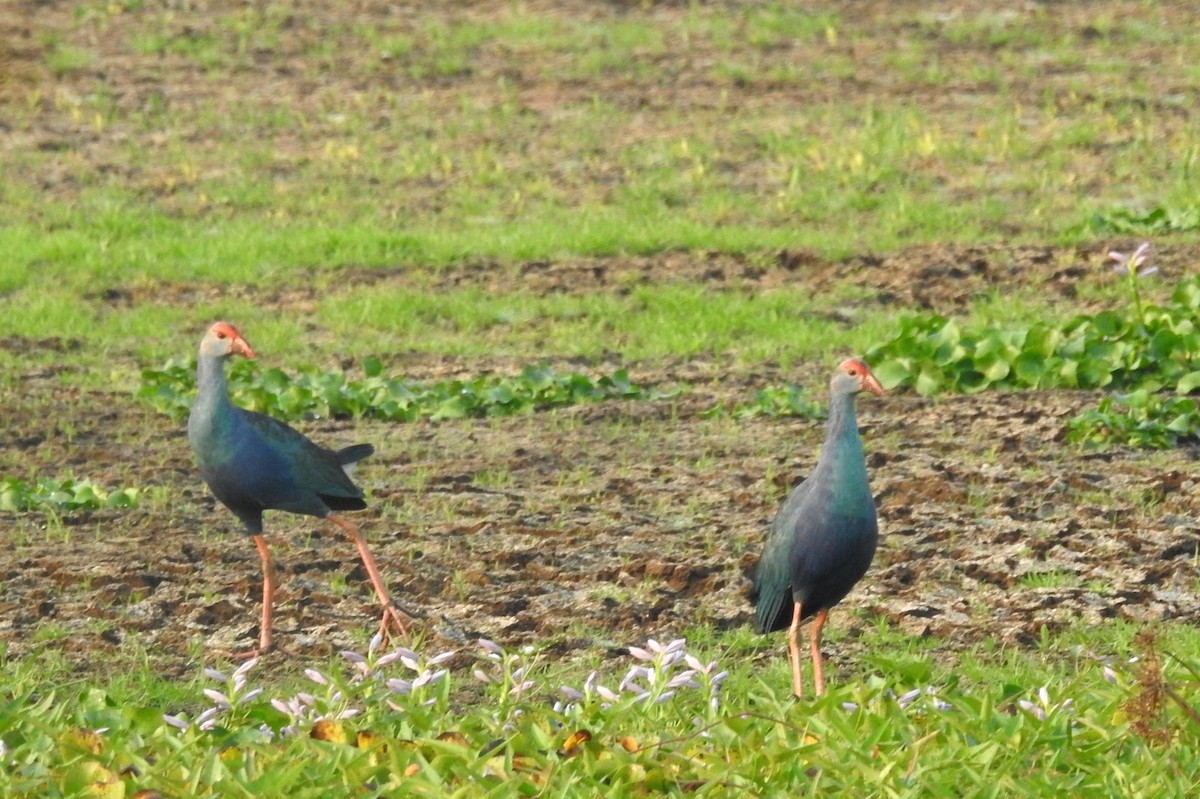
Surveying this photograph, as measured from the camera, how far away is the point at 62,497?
8453mm

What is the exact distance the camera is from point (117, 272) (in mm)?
13258

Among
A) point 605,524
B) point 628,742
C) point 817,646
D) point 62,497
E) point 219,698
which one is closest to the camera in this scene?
point 628,742

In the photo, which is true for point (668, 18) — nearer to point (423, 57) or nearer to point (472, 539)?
point (423, 57)

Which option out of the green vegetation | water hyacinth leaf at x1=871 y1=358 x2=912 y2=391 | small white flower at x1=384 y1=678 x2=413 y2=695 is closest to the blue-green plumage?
the green vegetation

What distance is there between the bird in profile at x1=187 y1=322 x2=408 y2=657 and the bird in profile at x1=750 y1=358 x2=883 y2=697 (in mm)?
1376

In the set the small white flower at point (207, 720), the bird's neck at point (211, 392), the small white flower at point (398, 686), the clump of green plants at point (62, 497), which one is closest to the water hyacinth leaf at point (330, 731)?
the small white flower at point (398, 686)

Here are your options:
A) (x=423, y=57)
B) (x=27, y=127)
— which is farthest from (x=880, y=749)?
(x=423, y=57)

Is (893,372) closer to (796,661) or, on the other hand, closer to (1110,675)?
(796,661)

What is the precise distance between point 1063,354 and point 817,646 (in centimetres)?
432

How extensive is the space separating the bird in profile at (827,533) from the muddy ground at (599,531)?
1.85 feet

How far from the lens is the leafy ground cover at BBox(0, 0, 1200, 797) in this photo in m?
5.16

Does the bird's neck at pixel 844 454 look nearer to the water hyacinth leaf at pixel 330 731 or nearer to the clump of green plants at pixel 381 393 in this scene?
the water hyacinth leaf at pixel 330 731

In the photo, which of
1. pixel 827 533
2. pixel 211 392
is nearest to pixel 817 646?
pixel 827 533

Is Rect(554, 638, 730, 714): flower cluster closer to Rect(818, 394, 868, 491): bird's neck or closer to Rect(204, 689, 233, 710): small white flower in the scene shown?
Rect(204, 689, 233, 710): small white flower
